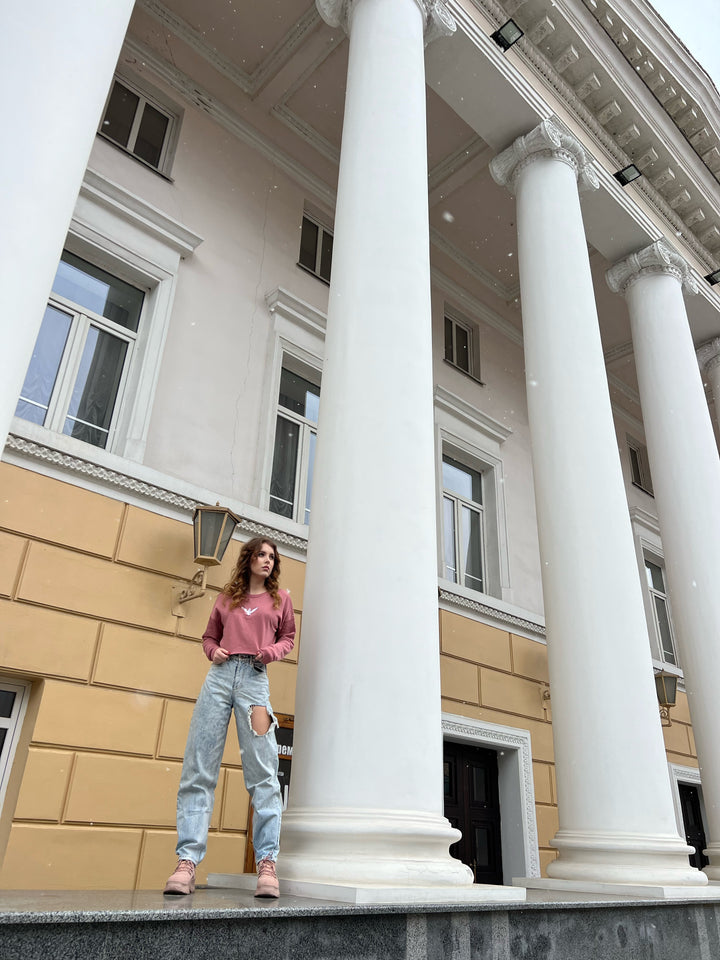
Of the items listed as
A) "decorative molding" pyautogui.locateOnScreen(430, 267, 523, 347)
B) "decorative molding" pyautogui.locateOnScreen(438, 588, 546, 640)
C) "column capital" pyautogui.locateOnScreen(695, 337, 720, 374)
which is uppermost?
"decorative molding" pyautogui.locateOnScreen(430, 267, 523, 347)

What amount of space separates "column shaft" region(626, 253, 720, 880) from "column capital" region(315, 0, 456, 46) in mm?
3809

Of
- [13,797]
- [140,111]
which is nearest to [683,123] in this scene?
[140,111]

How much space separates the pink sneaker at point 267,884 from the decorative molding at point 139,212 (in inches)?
236

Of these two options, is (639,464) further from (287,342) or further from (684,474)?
(287,342)

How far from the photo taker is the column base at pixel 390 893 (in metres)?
2.63

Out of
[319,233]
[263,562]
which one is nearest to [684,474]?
[319,233]

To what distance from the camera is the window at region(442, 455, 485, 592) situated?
936 cm

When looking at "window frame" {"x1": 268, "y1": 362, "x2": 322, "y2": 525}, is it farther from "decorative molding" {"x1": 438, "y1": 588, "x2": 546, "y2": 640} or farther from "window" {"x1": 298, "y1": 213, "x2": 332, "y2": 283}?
"decorative molding" {"x1": 438, "y1": 588, "x2": 546, "y2": 640}

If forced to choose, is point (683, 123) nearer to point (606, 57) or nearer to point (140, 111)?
point (606, 57)

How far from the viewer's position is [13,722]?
16.7 feet

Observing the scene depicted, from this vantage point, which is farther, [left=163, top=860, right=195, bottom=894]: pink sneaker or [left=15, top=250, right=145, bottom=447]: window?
[left=15, top=250, right=145, bottom=447]: window

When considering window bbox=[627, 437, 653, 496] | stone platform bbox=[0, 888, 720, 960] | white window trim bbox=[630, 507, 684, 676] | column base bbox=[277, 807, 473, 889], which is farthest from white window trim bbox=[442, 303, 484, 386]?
column base bbox=[277, 807, 473, 889]

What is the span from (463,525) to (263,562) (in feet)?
21.7

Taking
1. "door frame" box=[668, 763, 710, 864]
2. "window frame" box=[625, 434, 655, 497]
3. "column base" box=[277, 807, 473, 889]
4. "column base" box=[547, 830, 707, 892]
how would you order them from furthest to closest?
"window frame" box=[625, 434, 655, 497], "door frame" box=[668, 763, 710, 864], "column base" box=[547, 830, 707, 892], "column base" box=[277, 807, 473, 889]
